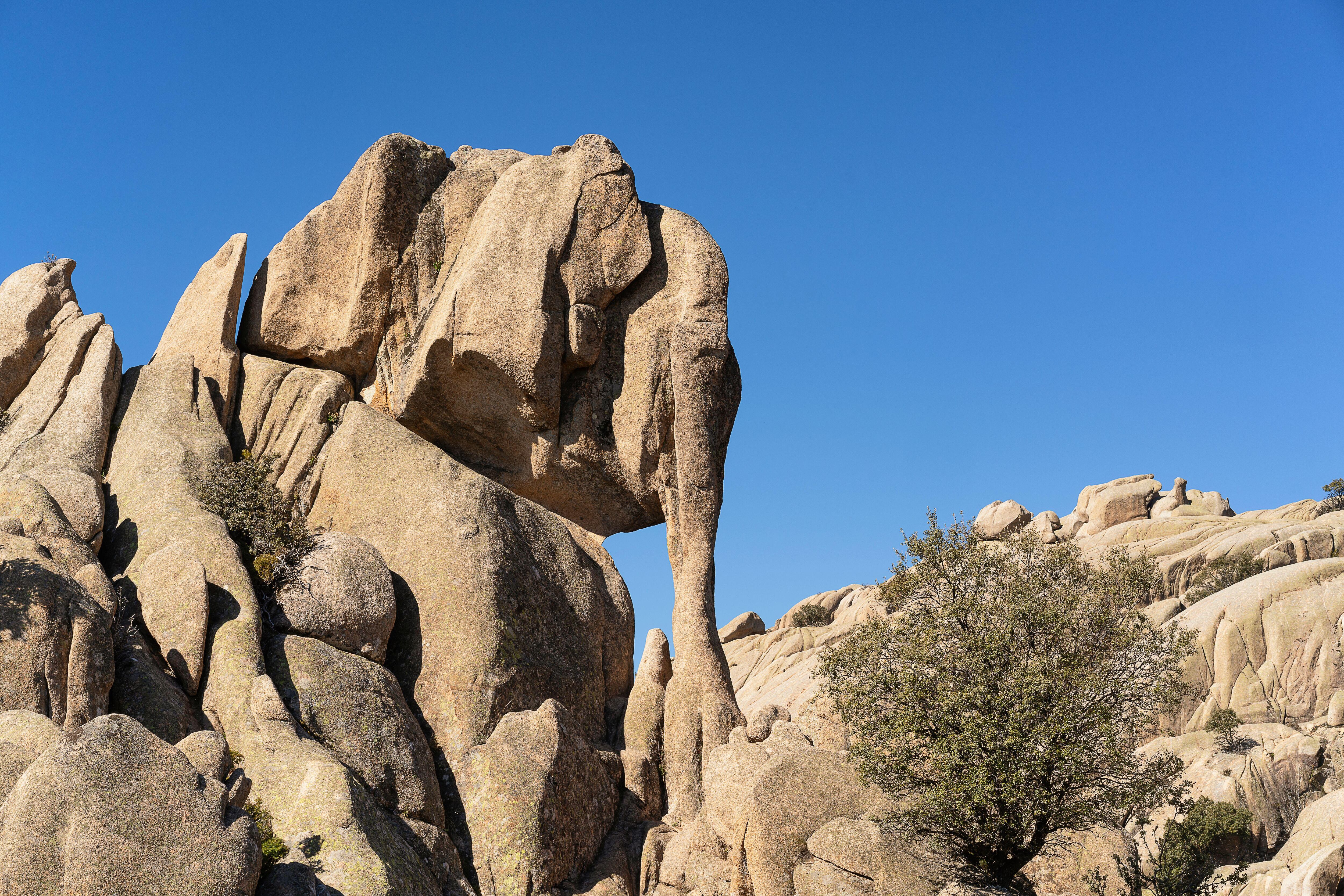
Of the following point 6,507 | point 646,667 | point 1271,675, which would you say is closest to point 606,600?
point 646,667

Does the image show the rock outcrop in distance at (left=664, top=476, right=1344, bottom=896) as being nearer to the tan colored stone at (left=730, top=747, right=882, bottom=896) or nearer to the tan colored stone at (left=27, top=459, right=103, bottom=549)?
the tan colored stone at (left=730, top=747, right=882, bottom=896)

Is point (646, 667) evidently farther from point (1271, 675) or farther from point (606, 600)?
point (1271, 675)

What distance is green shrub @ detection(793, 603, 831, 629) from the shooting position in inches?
2810

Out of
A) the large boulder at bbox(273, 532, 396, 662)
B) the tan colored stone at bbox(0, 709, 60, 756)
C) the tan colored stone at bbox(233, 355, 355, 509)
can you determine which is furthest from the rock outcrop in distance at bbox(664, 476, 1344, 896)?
the tan colored stone at bbox(233, 355, 355, 509)

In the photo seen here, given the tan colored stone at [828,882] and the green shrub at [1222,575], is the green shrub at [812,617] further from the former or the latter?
the tan colored stone at [828,882]

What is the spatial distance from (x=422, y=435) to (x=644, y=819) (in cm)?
1137

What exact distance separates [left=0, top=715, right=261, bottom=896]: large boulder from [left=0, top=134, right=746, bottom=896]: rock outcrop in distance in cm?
3

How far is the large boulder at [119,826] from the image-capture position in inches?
496

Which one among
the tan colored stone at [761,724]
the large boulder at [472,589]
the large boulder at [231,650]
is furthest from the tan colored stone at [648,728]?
the large boulder at [231,650]

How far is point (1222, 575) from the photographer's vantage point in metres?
57.7

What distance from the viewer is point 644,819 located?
73.9ft

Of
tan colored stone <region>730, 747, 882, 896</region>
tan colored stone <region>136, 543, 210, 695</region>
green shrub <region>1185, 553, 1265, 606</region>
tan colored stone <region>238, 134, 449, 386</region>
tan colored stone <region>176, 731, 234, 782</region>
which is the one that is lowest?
tan colored stone <region>730, 747, 882, 896</region>

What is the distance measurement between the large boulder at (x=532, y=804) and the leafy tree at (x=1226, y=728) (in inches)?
1204

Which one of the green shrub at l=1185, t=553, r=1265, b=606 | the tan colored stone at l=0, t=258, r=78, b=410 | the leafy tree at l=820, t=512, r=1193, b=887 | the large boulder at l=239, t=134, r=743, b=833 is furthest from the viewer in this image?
the green shrub at l=1185, t=553, r=1265, b=606
